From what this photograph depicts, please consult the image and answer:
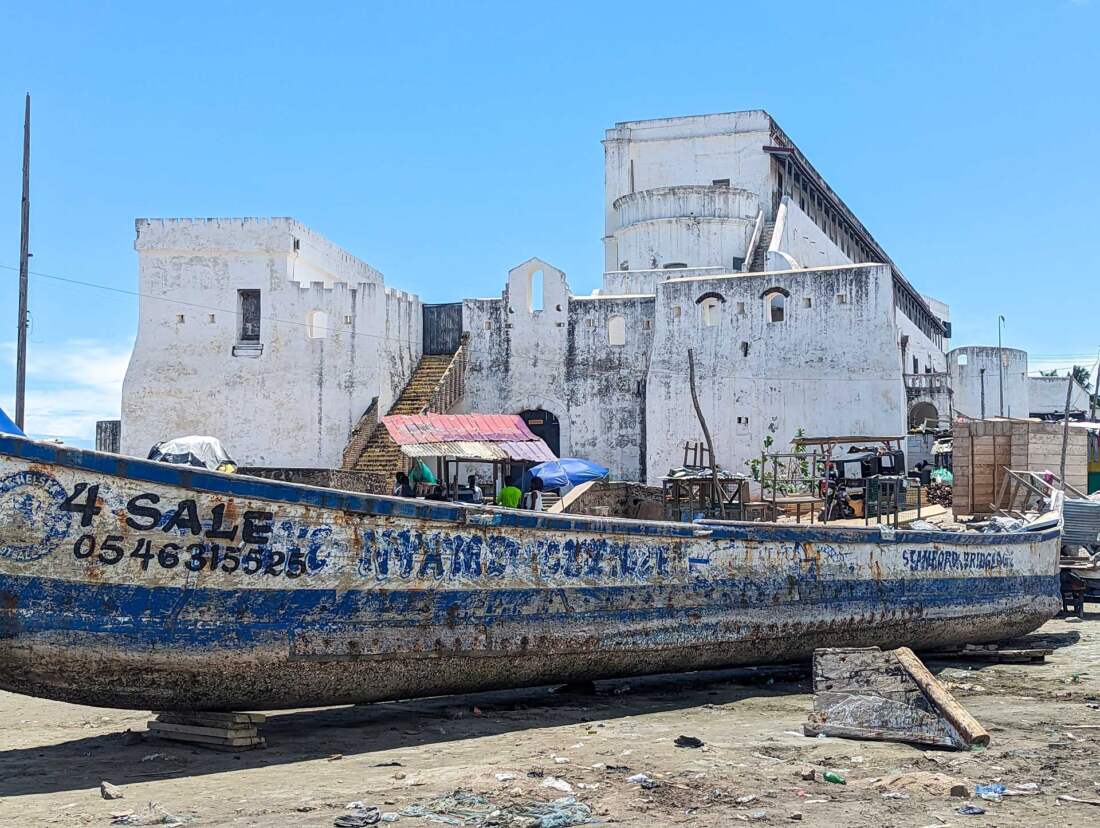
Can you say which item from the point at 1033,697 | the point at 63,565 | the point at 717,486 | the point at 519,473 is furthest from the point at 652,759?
the point at 519,473

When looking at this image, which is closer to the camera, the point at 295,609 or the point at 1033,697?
the point at 295,609

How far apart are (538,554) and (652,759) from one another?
1751 millimetres

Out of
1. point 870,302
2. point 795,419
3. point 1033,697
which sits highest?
point 870,302

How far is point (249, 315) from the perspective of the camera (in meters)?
26.5

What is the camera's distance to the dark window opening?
86.5ft

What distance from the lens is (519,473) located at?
2425cm

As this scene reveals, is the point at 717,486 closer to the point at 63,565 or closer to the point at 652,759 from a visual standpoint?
the point at 652,759

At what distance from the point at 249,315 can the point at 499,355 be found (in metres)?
5.87

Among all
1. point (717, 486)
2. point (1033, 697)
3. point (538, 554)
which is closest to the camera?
point (538, 554)

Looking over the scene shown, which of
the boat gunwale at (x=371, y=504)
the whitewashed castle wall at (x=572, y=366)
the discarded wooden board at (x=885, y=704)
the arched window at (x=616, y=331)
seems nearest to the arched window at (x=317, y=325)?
the whitewashed castle wall at (x=572, y=366)

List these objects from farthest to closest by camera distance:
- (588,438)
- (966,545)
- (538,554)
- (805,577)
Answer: (588,438) → (966,545) → (805,577) → (538,554)

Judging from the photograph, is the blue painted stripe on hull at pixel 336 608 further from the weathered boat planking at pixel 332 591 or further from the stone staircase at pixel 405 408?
the stone staircase at pixel 405 408

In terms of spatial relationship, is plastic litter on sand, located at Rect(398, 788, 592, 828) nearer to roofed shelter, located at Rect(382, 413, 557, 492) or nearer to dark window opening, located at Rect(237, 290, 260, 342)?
roofed shelter, located at Rect(382, 413, 557, 492)

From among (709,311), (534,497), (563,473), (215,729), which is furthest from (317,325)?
(215,729)
